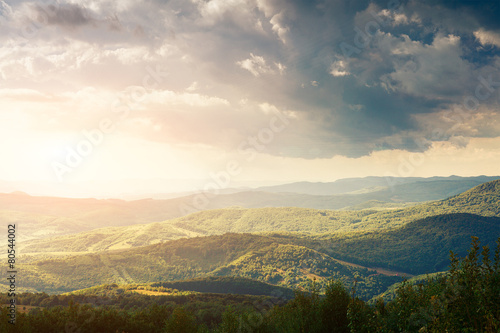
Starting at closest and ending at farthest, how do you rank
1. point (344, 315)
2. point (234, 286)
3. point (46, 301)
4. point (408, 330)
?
point (408, 330), point (344, 315), point (46, 301), point (234, 286)

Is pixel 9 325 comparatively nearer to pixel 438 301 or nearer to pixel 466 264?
pixel 438 301

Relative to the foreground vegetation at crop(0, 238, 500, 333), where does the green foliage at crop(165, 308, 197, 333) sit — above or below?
below

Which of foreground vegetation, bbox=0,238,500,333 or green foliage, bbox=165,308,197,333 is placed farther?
green foliage, bbox=165,308,197,333

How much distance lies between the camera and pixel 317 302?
2825cm

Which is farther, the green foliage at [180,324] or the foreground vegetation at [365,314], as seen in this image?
the green foliage at [180,324]

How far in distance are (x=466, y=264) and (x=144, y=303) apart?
120141 mm

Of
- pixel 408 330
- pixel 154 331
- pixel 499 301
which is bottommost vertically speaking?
pixel 154 331

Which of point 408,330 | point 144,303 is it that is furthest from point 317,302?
point 144,303

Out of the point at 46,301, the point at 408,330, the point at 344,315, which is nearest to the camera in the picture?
the point at 408,330

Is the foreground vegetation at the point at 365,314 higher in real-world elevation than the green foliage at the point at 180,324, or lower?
higher

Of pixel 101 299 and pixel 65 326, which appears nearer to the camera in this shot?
pixel 65 326

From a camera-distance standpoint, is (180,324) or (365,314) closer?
(365,314)

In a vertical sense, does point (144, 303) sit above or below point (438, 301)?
below

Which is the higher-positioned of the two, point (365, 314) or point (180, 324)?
point (365, 314)
